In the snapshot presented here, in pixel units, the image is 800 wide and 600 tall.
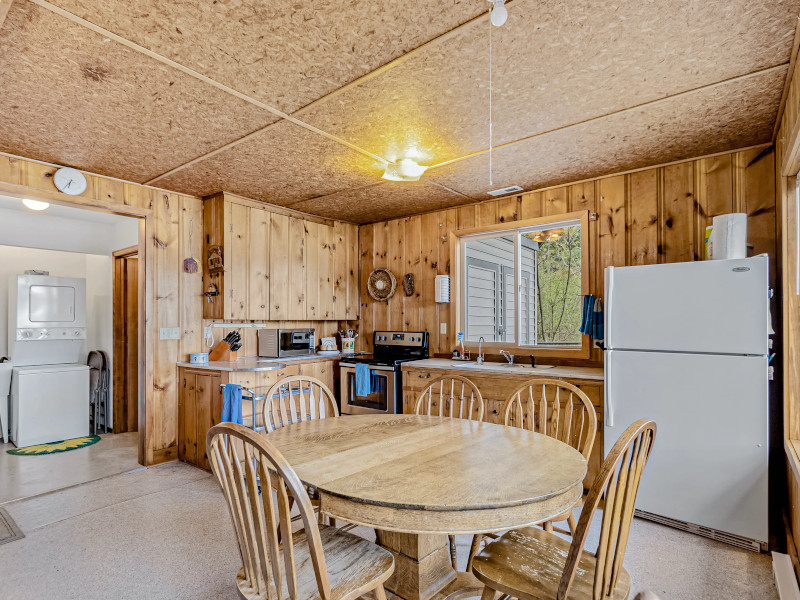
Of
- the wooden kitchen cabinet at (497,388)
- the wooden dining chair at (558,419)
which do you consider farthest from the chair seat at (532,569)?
the wooden kitchen cabinet at (497,388)

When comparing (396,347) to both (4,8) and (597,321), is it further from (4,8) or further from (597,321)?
(4,8)

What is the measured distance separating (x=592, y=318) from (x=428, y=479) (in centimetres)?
252

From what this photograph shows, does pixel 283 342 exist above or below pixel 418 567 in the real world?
above

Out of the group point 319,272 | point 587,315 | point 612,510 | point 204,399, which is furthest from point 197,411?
point 612,510

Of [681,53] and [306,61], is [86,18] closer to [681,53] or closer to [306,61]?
[306,61]

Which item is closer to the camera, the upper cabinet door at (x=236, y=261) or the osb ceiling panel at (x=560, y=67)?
the osb ceiling panel at (x=560, y=67)

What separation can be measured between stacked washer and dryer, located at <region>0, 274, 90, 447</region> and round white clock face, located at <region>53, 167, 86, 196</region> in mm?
2199

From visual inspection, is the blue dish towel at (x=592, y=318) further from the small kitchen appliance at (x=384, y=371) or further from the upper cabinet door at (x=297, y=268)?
the upper cabinet door at (x=297, y=268)

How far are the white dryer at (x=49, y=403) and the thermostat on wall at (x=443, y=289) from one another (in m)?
3.96

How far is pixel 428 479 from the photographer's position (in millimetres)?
1478

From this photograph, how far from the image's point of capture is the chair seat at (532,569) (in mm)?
1367

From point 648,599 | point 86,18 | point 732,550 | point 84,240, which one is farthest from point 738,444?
point 84,240

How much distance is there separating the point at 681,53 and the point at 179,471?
4.33 metres

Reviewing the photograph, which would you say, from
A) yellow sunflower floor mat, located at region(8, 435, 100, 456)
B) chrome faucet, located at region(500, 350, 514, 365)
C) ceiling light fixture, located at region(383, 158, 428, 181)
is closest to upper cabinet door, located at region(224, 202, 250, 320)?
ceiling light fixture, located at region(383, 158, 428, 181)
